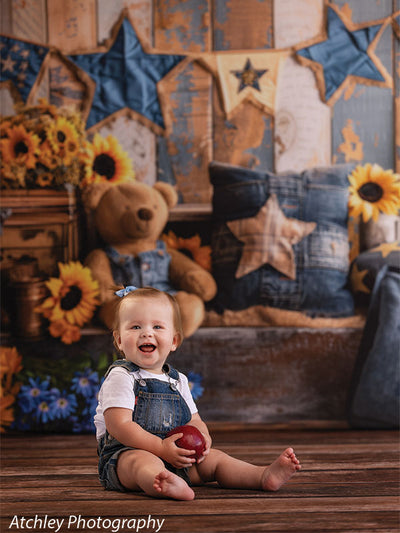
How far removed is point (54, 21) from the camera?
2359 mm

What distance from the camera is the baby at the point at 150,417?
117 centimetres

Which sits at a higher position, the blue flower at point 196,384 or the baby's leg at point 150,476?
the baby's leg at point 150,476

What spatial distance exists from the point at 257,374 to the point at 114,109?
1076mm

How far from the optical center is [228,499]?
116cm

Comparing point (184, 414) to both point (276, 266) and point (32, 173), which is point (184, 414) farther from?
point (32, 173)

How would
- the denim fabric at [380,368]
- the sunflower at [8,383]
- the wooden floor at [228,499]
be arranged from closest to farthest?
the wooden floor at [228,499] → the denim fabric at [380,368] → the sunflower at [8,383]

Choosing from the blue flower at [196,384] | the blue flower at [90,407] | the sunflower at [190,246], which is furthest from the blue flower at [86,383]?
the sunflower at [190,246]

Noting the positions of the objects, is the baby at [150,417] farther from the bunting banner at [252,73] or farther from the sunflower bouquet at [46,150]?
the bunting banner at [252,73]

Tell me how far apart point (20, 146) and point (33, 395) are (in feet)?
2.80

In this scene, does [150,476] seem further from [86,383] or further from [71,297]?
[71,297]

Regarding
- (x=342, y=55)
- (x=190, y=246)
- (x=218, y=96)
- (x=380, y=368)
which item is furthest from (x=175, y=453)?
(x=342, y=55)

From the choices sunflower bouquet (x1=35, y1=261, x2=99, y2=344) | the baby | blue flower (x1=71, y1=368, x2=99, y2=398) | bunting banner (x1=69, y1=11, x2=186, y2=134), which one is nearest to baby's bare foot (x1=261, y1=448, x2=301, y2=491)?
the baby

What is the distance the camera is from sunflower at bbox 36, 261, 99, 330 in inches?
86.7

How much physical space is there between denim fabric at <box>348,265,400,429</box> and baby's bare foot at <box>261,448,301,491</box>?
3.10 feet
